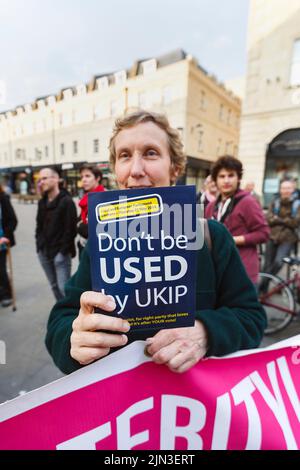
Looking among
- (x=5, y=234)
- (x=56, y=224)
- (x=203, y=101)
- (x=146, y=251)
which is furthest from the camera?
(x=203, y=101)

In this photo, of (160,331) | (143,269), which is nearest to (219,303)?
(160,331)

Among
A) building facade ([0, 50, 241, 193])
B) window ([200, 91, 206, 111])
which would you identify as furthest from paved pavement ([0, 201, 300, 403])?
window ([200, 91, 206, 111])

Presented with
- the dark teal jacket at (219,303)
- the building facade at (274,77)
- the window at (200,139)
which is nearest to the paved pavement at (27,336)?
the dark teal jacket at (219,303)

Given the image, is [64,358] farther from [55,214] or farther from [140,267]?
[55,214]

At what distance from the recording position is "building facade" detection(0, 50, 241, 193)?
2219 millimetres

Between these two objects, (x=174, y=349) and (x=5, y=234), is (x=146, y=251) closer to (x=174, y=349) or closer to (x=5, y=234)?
(x=174, y=349)

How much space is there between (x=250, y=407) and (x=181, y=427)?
209mm

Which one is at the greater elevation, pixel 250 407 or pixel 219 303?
pixel 219 303

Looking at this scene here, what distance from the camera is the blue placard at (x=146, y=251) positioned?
0.55m

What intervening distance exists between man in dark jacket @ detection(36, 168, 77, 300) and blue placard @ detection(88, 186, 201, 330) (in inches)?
97.5

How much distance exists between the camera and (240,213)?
7.70ft

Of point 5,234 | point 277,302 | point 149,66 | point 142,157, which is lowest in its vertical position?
point 277,302
